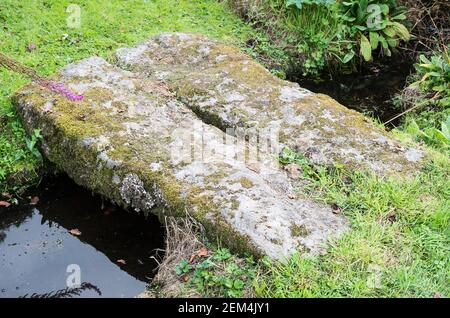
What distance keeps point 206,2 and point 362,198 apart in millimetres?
5944

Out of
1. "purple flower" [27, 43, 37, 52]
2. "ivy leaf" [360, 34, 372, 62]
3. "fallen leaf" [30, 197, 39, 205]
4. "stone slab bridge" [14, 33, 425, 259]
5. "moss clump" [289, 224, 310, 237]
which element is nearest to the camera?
"moss clump" [289, 224, 310, 237]

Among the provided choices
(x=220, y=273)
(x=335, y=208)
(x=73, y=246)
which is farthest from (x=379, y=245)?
(x=73, y=246)

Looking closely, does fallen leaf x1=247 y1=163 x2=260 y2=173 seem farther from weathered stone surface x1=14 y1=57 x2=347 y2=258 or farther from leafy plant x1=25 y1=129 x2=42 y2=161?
leafy plant x1=25 y1=129 x2=42 y2=161

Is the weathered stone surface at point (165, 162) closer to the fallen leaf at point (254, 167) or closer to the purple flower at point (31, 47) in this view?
the fallen leaf at point (254, 167)

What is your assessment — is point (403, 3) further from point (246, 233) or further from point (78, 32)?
point (246, 233)

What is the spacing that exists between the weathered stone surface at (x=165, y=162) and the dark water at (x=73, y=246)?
0.33 meters

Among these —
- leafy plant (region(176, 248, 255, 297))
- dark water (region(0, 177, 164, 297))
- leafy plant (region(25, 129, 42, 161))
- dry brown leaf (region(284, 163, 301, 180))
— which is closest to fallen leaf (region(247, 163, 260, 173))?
dry brown leaf (region(284, 163, 301, 180))

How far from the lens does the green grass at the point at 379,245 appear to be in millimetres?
3854

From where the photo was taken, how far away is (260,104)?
5891 millimetres

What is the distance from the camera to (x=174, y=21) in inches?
337

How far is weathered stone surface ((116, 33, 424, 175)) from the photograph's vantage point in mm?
5188

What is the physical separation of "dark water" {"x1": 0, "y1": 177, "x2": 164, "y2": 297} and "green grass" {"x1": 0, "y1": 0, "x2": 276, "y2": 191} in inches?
28.1

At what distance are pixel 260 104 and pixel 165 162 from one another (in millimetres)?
1592
